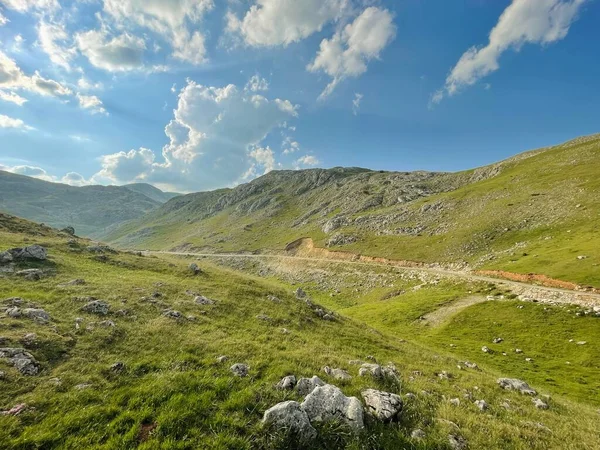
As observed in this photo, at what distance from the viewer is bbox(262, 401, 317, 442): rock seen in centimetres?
937

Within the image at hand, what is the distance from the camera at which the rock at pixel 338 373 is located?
14.0 m

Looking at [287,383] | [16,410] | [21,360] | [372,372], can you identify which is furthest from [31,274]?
[372,372]

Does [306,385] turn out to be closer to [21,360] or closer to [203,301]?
[21,360]

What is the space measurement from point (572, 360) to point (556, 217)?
165ft

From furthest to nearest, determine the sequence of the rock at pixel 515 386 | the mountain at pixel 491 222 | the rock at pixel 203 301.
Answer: the mountain at pixel 491 222
the rock at pixel 203 301
the rock at pixel 515 386

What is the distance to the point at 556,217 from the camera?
64.8 metres

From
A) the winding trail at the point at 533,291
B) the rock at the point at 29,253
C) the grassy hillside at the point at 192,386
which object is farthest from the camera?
the winding trail at the point at 533,291

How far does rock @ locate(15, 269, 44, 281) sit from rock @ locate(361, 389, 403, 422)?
94.5ft

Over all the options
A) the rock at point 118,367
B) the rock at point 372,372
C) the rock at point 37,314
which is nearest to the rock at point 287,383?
the rock at point 372,372

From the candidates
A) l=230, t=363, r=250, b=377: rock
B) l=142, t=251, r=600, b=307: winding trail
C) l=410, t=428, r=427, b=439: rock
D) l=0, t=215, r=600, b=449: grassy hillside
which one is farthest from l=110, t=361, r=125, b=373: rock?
l=142, t=251, r=600, b=307: winding trail

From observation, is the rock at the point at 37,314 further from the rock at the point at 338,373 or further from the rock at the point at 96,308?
the rock at the point at 338,373

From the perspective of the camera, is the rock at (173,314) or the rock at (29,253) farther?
the rock at (29,253)

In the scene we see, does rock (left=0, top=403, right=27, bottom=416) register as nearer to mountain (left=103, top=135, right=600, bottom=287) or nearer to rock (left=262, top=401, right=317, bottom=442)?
rock (left=262, top=401, right=317, bottom=442)

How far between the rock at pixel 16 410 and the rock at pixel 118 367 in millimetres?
3414
